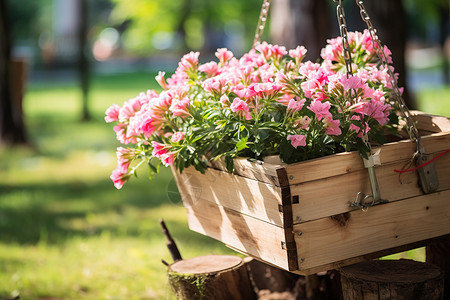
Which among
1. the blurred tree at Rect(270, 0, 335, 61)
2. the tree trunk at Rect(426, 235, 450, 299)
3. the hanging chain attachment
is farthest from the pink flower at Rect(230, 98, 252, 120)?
the blurred tree at Rect(270, 0, 335, 61)

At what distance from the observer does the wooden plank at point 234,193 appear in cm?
252

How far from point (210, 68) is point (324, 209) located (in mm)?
891

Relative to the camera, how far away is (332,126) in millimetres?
2555

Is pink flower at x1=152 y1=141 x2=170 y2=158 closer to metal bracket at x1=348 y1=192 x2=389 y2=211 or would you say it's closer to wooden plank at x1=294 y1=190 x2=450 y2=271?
wooden plank at x1=294 y1=190 x2=450 y2=271

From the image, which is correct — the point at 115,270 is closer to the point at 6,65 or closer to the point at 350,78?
the point at 350,78

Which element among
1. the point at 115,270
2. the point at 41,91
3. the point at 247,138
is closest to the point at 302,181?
Answer: the point at 247,138

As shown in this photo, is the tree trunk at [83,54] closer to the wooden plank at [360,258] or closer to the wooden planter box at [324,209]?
the wooden planter box at [324,209]

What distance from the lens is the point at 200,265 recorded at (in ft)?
10.9

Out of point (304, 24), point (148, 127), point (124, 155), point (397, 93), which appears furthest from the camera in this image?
point (304, 24)

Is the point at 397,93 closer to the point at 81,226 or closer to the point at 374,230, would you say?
the point at 374,230

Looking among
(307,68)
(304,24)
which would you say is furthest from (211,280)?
(304,24)

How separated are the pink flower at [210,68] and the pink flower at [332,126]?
70 centimetres

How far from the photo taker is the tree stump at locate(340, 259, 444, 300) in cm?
262

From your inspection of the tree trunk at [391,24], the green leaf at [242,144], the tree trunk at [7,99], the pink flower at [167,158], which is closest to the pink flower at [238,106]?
the green leaf at [242,144]
